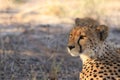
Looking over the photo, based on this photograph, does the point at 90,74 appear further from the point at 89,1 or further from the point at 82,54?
the point at 89,1

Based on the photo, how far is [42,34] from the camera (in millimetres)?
7180

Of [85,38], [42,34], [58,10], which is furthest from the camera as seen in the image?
[58,10]

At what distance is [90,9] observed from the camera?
8016mm

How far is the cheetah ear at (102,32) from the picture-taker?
421 centimetres

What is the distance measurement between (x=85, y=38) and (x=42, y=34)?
3.00 meters

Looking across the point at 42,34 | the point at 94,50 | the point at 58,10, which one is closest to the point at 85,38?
the point at 94,50

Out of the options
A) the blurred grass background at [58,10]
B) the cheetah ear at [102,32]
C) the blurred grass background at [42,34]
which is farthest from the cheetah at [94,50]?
the blurred grass background at [58,10]

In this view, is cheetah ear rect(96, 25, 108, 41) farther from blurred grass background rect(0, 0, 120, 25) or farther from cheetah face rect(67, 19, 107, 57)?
blurred grass background rect(0, 0, 120, 25)

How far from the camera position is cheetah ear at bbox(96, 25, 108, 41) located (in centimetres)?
421

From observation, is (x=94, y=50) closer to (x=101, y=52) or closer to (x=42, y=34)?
(x=101, y=52)

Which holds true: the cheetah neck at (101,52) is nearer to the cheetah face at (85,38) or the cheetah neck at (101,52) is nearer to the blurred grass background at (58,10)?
the cheetah face at (85,38)

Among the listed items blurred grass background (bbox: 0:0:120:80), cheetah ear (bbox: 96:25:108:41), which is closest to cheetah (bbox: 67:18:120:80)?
cheetah ear (bbox: 96:25:108:41)

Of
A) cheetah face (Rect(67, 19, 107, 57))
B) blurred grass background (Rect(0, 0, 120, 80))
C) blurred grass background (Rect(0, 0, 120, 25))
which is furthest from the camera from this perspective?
blurred grass background (Rect(0, 0, 120, 25))

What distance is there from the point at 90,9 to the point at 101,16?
0.24 metres
